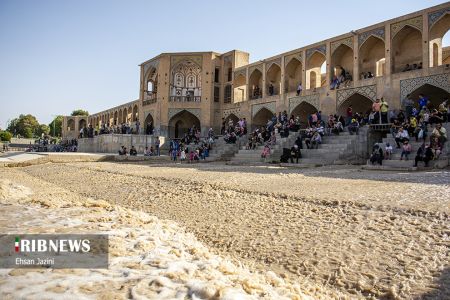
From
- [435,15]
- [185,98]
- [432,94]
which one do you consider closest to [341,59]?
[432,94]

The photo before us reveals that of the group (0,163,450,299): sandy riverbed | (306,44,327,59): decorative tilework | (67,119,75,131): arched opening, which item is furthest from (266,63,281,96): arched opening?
(67,119,75,131): arched opening

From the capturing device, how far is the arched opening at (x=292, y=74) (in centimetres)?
2500

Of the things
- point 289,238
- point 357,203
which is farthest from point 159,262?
point 357,203

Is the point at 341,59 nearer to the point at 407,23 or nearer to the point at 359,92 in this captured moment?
the point at 359,92

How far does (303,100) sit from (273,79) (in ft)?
18.3

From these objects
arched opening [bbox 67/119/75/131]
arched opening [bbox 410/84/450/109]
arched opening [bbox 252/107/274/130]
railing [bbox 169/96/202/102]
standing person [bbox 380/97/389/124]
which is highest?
railing [bbox 169/96/202/102]

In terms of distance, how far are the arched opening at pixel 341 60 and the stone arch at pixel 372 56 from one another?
45.3 inches

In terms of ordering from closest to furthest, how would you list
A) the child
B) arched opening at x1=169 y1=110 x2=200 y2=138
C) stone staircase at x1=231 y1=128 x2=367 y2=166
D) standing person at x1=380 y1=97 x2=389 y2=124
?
the child → stone staircase at x1=231 y1=128 x2=367 y2=166 → standing person at x1=380 y1=97 x2=389 y2=124 → arched opening at x1=169 y1=110 x2=200 y2=138

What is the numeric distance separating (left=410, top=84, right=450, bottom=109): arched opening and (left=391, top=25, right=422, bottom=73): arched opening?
67.1 inches

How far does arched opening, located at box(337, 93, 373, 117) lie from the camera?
20.6 metres

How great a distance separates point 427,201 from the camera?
200 inches

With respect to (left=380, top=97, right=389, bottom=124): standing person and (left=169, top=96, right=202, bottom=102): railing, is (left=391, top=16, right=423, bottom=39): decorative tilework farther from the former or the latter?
(left=169, top=96, right=202, bottom=102): railing

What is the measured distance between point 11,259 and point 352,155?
14.4 meters

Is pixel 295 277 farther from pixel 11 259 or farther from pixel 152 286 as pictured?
pixel 11 259
